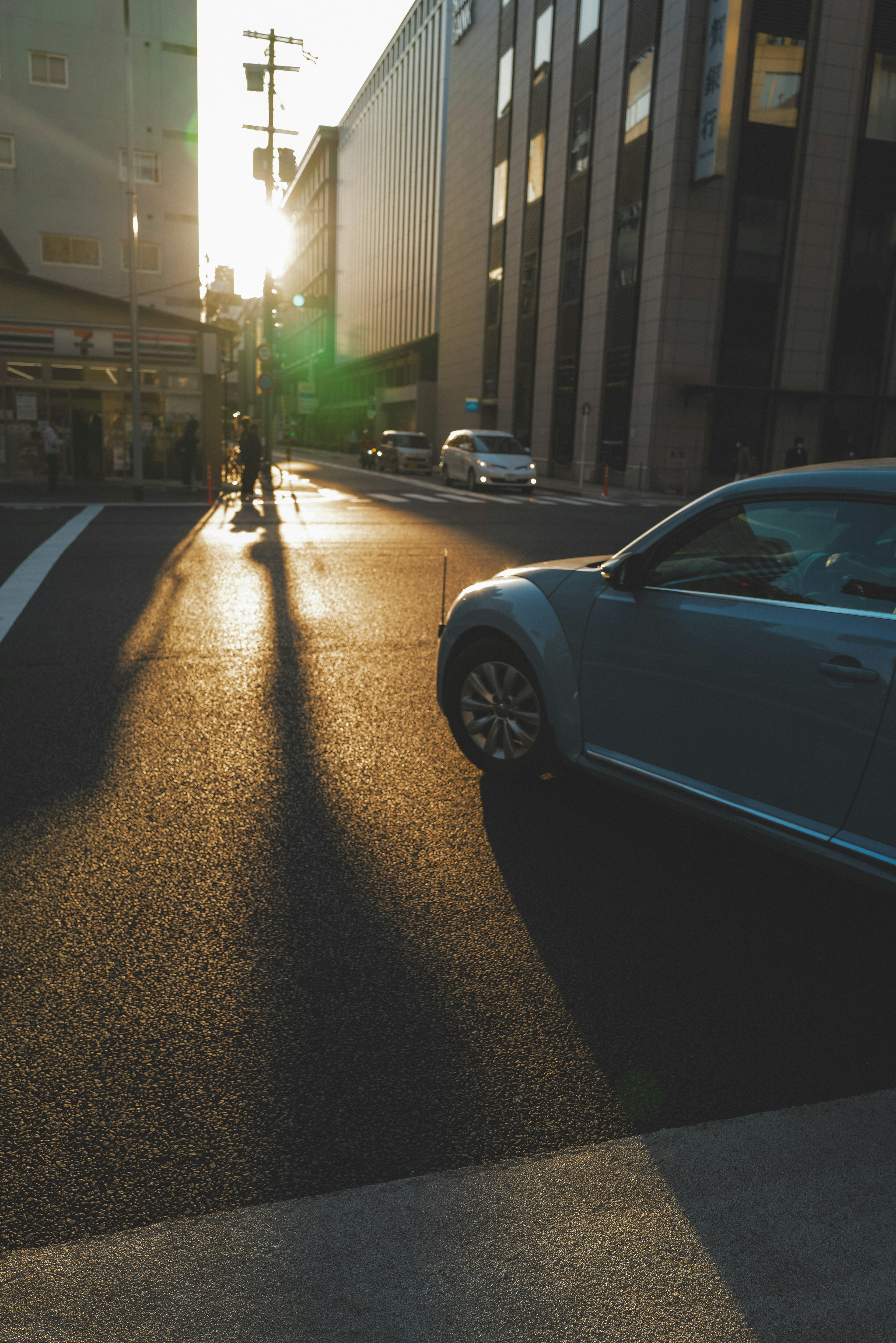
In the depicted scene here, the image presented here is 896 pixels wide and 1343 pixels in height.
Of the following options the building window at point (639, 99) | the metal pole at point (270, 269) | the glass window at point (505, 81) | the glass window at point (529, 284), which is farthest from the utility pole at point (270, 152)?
the glass window at point (505, 81)

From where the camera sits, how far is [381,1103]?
2738 millimetres

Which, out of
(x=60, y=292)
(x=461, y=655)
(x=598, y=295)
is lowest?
(x=461, y=655)

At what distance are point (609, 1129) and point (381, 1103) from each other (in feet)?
1.98

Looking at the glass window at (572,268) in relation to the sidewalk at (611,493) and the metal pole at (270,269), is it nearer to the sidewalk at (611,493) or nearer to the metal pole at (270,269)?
the sidewalk at (611,493)

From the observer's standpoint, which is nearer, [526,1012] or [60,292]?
[526,1012]

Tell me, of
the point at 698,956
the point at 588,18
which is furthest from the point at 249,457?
the point at 588,18

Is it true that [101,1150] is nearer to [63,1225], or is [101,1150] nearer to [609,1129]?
[63,1225]

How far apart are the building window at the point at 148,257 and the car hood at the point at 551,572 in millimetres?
35860

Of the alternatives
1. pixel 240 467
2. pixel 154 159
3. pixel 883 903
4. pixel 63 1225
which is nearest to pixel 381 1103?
pixel 63 1225

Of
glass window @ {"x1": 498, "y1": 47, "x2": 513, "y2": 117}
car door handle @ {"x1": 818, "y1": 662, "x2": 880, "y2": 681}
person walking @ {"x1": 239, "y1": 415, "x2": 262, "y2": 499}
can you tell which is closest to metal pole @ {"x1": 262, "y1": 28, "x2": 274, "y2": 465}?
person walking @ {"x1": 239, "y1": 415, "x2": 262, "y2": 499}

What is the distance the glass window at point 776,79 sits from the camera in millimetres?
34281

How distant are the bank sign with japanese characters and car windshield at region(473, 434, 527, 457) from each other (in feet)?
34.8

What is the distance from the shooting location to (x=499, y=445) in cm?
3394

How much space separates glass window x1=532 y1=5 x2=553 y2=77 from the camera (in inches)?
1806
